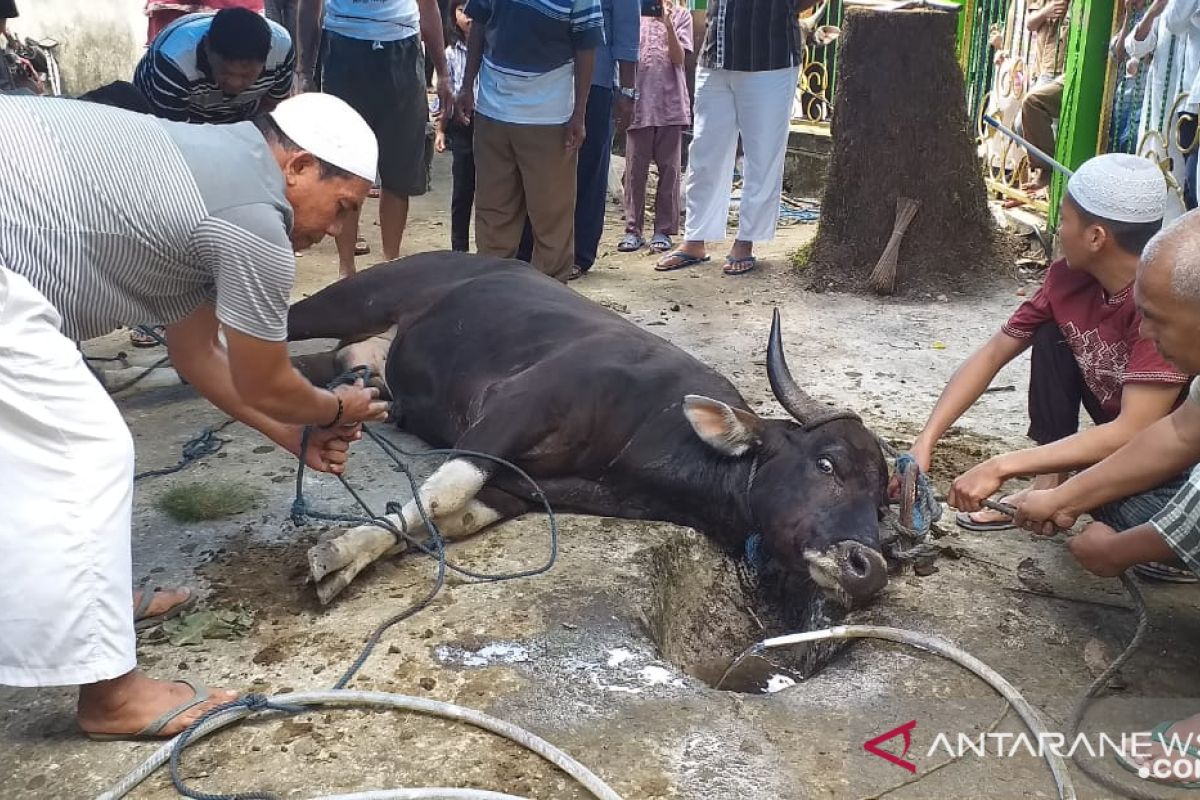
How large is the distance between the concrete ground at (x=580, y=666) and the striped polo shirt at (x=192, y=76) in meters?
1.46

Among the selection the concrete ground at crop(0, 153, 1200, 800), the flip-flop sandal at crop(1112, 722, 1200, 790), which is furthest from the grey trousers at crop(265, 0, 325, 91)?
the flip-flop sandal at crop(1112, 722, 1200, 790)

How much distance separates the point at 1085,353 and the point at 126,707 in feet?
10.7

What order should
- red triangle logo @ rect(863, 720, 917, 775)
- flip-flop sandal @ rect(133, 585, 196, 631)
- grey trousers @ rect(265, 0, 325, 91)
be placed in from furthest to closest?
1. grey trousers @ rect(265, 0, 325, 91)
2. flip-flop sandal @ rect(133, 585, 196, 631)
3. red triangle logo @ rect(863, 720, 917, 775)

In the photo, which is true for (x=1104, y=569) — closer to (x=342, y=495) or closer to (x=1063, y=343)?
(x=1063, y=343)

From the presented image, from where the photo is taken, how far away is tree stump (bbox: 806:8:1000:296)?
25.3 feet

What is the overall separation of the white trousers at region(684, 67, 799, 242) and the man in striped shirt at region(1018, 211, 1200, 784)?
16.3 ft

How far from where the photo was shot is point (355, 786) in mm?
2758

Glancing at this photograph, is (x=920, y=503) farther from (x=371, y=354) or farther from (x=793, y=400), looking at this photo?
(x=371, y=354)

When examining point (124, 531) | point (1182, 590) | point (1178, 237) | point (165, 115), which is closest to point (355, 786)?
point (124, 531)

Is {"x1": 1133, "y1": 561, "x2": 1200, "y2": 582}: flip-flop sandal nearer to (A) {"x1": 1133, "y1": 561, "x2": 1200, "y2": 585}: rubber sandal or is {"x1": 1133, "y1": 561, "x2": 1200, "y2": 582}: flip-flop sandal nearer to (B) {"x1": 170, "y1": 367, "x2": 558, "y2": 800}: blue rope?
(A) {"x1": 1133, "y1": 561, "x2": 1200, "y2": 585}: rubber sandal

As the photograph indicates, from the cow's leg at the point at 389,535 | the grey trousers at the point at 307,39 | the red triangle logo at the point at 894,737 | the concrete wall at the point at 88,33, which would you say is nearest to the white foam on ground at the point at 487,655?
the cow's leg at the point at 389,535

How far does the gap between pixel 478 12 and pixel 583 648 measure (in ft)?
15.6

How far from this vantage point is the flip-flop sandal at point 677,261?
8.50 meters

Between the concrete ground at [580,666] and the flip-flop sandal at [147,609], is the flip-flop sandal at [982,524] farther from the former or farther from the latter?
the flip-flop sandal at [147,609]
